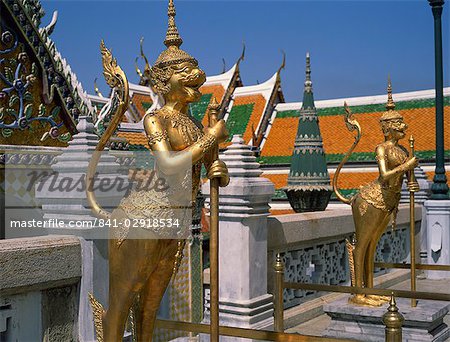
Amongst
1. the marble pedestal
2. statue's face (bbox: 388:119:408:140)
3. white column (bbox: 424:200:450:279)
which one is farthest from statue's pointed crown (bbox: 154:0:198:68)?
white column (bbox: 424:200:450:279)

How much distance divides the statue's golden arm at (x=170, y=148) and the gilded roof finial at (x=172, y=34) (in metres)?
0.52

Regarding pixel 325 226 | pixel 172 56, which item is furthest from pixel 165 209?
pixel 325 226

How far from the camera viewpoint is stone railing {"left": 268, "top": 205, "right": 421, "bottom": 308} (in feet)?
21.1

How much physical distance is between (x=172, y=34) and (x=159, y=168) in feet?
2.80

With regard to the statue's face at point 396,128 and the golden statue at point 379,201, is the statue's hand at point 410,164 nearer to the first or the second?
the golden statue at point 379,201

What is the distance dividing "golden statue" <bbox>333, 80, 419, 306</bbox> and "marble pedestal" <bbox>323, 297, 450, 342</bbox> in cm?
21

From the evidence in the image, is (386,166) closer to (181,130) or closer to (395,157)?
(395,157)

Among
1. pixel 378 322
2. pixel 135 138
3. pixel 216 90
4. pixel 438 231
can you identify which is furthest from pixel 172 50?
pixel 216 90

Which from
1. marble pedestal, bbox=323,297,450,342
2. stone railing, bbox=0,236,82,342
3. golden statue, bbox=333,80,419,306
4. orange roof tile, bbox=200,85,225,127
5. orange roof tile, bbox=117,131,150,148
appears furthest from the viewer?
orange roof tile, bbox=200,85,225,127

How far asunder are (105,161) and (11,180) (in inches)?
75.9

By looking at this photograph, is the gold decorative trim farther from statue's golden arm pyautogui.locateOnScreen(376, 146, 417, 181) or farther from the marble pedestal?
the marble pedestal

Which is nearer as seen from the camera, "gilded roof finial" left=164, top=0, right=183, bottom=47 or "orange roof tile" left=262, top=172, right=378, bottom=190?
"gilded roof finial" left=164, top=0, right=183, bottom=47

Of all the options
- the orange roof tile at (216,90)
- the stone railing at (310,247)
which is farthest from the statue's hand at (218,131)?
the orange roof tile at (216,90)

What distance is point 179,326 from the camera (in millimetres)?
4195
